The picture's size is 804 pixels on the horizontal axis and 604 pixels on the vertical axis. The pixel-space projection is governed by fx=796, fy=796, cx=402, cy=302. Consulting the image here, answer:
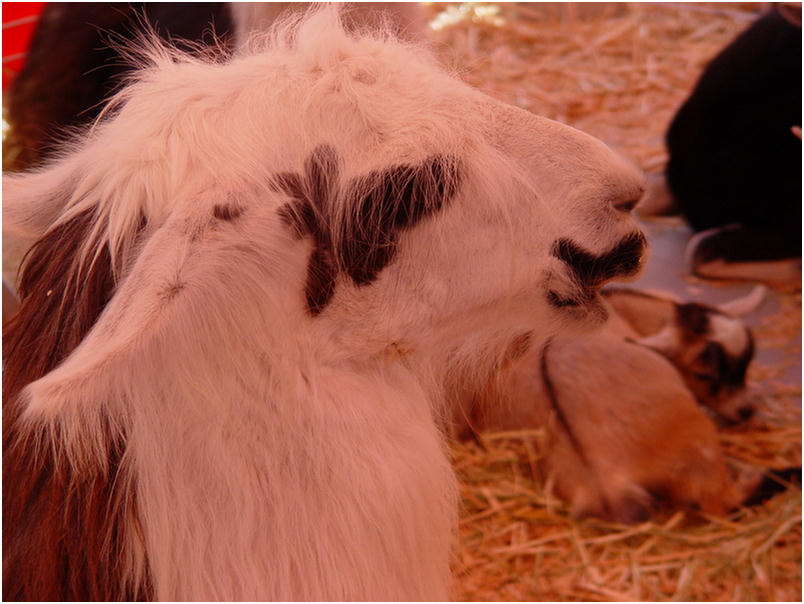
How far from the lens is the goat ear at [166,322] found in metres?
0.70

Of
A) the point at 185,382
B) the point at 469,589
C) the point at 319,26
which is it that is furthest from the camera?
the point at 469,589

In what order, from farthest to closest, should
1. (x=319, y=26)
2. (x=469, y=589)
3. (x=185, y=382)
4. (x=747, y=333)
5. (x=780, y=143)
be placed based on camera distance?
(x=780, y=143), (x=747, y=333), (x=469, y=589), (x=319, y=26), (x=185, y=382)

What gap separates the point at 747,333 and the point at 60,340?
1646 mm

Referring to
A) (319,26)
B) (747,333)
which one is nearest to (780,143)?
(747,333)

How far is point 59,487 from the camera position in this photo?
0.88 meters

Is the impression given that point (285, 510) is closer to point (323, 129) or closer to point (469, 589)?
point (323, 129)

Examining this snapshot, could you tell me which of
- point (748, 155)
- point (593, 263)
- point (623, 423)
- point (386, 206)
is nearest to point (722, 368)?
point (623, 423)

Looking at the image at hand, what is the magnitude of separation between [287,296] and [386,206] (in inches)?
5.8

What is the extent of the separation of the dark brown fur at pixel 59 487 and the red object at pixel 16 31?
1.13 m

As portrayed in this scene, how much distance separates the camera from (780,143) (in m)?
2.39

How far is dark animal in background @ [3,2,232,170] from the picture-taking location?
1.77 metres

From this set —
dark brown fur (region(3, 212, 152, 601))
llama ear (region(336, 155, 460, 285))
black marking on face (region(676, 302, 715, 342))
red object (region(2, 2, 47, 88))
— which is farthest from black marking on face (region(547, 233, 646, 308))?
red object (region(2, 2, 47, 88))

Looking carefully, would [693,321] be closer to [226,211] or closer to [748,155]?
[748,155]

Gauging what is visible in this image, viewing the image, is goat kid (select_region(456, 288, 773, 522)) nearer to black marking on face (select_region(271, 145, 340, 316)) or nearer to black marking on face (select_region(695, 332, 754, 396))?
black marking on face (select_region(695, 332, 754, 396))
